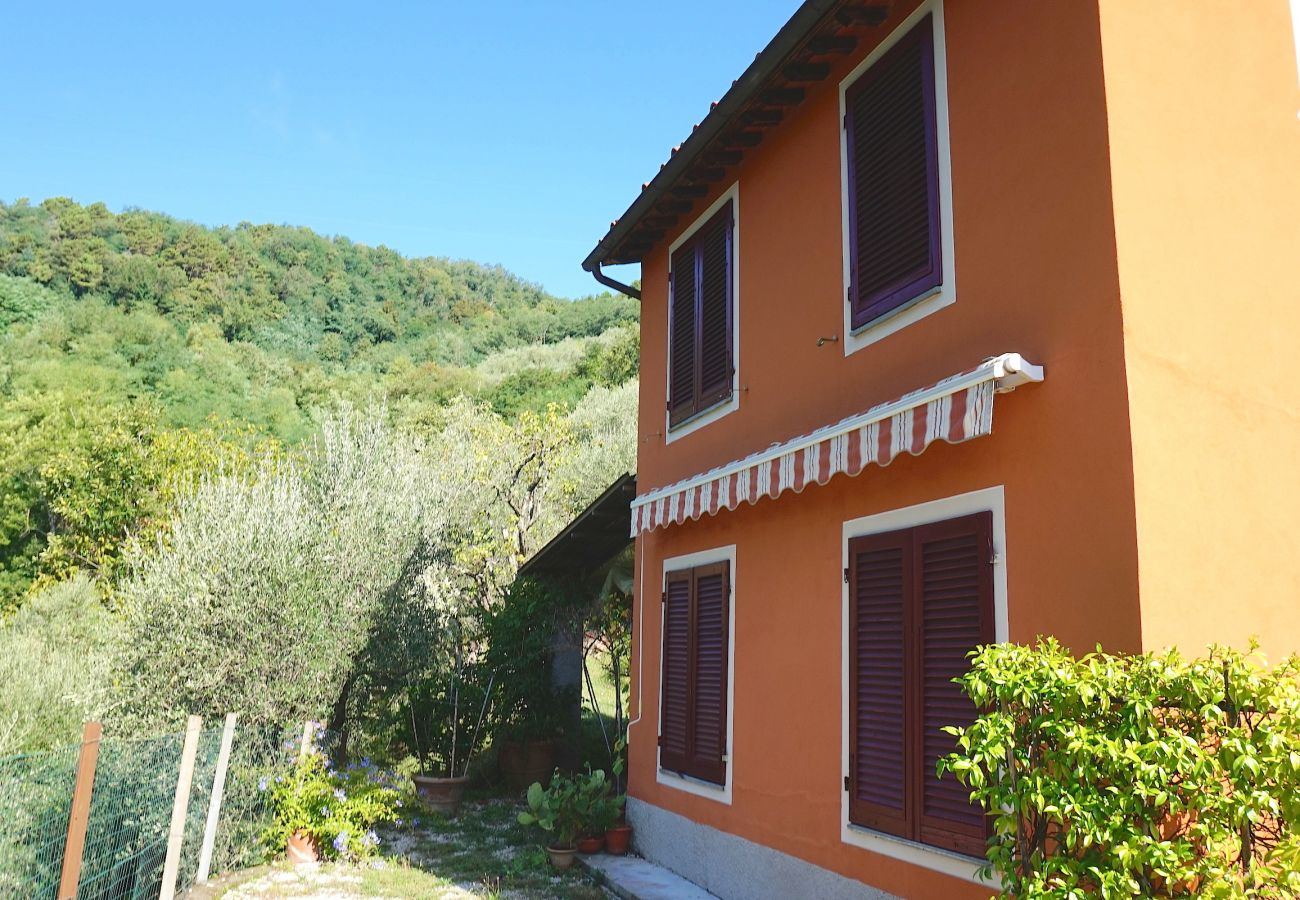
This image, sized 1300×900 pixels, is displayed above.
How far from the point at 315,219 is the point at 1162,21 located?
314 ft

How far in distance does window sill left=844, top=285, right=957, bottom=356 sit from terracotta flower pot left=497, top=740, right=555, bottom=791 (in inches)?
461

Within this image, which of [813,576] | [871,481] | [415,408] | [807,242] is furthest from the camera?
[415,408]

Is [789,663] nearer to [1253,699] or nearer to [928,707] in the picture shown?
[928,707]

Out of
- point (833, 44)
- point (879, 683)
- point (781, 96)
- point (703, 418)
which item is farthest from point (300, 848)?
point (833, 44)

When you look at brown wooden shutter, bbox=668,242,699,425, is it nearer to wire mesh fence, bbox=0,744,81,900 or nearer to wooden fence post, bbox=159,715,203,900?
wooden fence post, bbox=159,715,203,900

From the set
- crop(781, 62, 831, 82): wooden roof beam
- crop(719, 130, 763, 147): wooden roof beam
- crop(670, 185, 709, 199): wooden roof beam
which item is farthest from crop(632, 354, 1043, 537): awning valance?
crop(670, 185, 709, 199): wooden roof beam

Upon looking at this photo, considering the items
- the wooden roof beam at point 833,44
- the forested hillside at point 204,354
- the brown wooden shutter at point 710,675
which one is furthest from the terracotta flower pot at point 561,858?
the forested hillside at point 204,354

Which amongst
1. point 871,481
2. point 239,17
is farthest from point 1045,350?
point 239,17

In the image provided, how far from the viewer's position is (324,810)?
40.8ft

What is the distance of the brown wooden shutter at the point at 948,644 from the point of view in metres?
6.73

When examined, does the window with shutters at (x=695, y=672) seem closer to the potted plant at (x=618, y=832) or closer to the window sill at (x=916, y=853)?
the potted plant at (x=618, y=832)

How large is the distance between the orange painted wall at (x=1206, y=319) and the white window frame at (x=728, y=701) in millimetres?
5436

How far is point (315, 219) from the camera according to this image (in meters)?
93.1

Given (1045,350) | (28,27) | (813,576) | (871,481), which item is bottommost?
(813,576)
